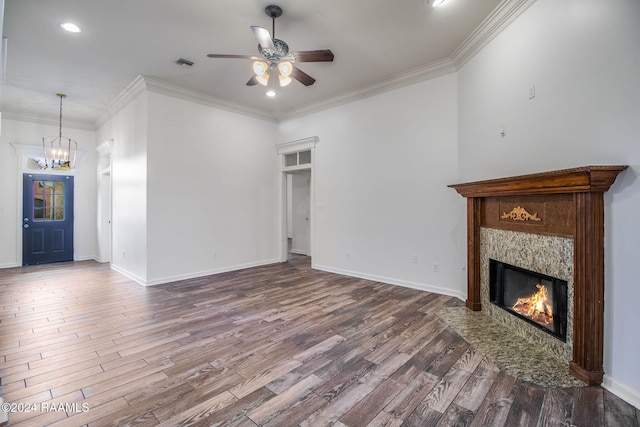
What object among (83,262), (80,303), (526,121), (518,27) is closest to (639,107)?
(526,121)

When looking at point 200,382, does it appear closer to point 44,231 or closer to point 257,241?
point 257,241

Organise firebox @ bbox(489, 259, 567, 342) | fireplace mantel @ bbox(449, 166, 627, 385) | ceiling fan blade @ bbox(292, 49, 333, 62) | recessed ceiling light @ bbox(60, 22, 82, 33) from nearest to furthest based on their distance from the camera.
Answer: fireplace mantel @ bbox(449, 166, 627, 385), firebox @ bbox(489, 259, 567, 342), ceiling fan blade @ bbox(292, 49, 333, 62), recessed ceiling light @ bbox(60, 22, 82, 33)

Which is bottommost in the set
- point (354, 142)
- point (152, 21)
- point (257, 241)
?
point (257, 241)

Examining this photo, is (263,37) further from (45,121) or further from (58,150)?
(45,121)

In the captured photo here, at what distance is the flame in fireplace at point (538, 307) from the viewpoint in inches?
98.5

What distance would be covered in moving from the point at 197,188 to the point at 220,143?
98 cm

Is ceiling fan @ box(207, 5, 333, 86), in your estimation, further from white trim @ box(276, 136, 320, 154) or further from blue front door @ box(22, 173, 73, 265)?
blue front door @ box(22, 173, 73, 265)

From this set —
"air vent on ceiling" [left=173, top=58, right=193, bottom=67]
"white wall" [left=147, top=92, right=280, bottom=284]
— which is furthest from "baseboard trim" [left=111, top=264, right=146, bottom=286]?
"air vent on ceiling" [left=173, top=58, right=193, bottom=67]

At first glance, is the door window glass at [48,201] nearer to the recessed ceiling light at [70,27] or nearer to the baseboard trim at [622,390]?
the recessed ceiling light at [70,27]

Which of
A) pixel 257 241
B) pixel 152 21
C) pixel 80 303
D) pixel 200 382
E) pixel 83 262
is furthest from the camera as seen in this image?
pixel 83 262

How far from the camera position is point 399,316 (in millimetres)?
3273

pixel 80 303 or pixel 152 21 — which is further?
pixel 80 303

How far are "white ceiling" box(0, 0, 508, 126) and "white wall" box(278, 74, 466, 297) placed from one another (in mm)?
505

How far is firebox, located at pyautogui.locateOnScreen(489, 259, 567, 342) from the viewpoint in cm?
234
